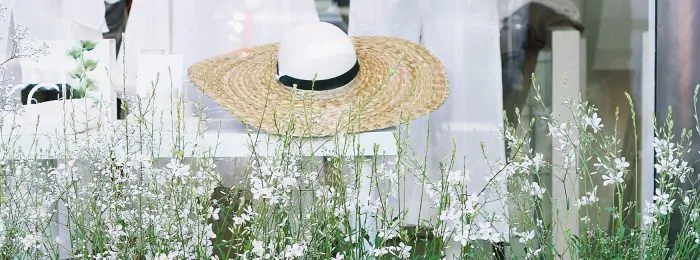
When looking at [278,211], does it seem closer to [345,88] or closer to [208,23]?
[345,88]

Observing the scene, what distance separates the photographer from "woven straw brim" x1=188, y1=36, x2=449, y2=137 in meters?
2.03

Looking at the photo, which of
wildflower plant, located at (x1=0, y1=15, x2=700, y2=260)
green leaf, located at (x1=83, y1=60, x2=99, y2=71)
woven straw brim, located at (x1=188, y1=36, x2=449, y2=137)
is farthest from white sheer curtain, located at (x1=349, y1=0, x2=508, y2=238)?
wildflower plant, located at (x1=0, y1=15, x2=700, y2=260)

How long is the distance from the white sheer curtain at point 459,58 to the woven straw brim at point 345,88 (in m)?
0.06

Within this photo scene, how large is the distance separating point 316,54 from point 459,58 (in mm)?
463

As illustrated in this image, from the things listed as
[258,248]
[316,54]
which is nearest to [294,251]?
[258,248]

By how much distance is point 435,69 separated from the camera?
7.41ft

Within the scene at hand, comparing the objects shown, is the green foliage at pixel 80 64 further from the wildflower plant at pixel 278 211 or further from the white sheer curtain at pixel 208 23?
the wildflower plant at pixel 278 211

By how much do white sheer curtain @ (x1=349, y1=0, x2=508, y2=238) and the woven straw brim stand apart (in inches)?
2.4

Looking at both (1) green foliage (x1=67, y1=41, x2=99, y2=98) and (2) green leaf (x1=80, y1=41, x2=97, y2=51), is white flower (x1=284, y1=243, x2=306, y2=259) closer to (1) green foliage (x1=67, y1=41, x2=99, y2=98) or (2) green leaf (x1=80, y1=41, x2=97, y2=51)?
(1) green foliage (x1=67, y1=41, x2=99, y2=98)

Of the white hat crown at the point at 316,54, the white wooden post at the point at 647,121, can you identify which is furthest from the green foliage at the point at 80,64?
the white wooden post at the point at 647,121

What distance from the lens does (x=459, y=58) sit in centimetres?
239

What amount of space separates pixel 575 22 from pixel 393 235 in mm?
1531

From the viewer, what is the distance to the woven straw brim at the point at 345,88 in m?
2.03

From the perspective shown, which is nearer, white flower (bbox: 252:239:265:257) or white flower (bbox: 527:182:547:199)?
white flower (bbox: 252:239:265:257)
